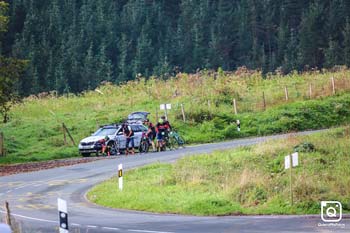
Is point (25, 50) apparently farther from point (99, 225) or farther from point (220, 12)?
point (99, 225)

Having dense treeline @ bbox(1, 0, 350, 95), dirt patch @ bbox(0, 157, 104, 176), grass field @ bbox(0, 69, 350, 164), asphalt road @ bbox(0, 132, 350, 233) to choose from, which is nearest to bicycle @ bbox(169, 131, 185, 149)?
grass field @ bbox(0, 69, 350, 164)

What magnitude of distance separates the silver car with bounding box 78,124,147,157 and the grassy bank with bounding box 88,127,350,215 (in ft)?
35.4

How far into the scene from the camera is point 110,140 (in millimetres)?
45250

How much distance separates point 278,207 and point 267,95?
120 feet

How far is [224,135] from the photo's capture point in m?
50.6

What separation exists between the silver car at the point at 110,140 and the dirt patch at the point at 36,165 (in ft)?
4.17

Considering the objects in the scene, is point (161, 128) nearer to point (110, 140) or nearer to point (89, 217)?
point (110, 140)

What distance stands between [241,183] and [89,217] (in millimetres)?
4679

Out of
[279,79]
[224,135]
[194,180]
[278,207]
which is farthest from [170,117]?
[278,207]

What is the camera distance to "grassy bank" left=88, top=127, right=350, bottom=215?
23.3 meters

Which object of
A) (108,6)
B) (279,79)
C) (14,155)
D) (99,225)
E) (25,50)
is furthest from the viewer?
(108,6)

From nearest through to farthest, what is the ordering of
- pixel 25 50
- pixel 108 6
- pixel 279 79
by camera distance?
pixel 279 79
pixel 25 50
pixel 108 6

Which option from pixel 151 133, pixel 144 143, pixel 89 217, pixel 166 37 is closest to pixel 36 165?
pixel 144 143

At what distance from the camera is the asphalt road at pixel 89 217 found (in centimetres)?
1975
